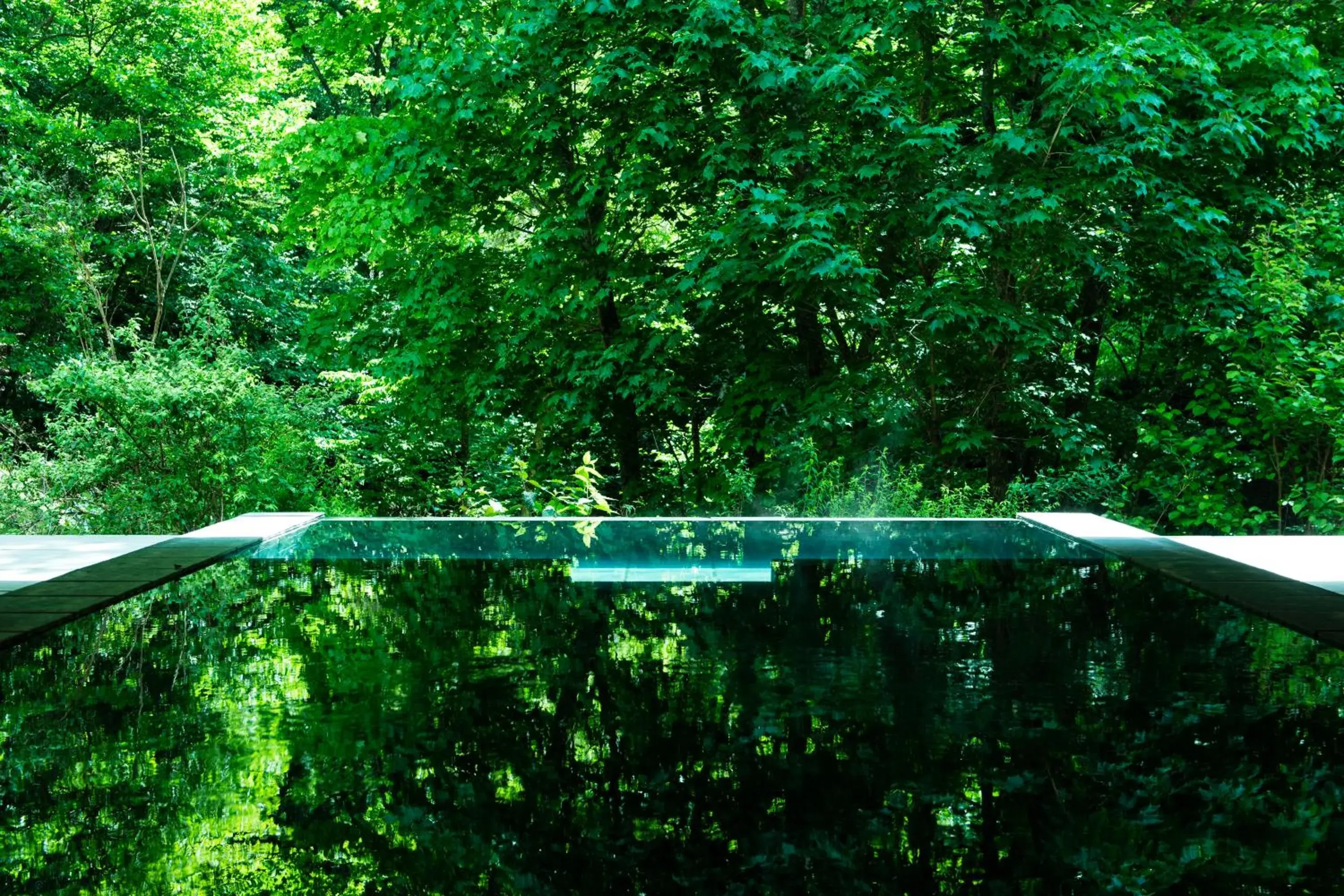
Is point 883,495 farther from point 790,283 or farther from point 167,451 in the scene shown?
point 167,451

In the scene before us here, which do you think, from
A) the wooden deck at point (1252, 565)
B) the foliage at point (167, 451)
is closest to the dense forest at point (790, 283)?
the foliage at point (167, 451)

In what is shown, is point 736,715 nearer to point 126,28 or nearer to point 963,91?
point 963,91

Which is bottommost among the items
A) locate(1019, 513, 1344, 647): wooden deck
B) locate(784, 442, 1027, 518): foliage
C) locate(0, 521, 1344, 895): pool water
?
locate(784, 442, 1027, 518): foliage

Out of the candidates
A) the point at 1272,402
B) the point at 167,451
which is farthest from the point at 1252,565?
the point at 167,451

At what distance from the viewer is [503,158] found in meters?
9.62

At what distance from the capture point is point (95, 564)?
4828 millimetres

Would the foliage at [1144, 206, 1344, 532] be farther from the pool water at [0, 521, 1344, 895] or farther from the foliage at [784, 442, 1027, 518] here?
the pool water at [0, 521, 1344, 895]

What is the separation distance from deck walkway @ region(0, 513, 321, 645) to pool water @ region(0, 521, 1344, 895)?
0.15 meters

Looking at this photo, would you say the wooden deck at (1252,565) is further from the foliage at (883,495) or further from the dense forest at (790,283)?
the dense forest at (790,283)

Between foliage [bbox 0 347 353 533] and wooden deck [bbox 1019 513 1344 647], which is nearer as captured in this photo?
wooden deck [bbox 1019 513 1344 647]

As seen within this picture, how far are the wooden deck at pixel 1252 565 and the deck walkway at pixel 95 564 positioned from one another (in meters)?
3.71

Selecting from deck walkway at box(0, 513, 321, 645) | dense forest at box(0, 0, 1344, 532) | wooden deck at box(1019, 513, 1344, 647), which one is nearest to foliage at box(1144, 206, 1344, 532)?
dense forest at box(0, 0, 1344, 532)

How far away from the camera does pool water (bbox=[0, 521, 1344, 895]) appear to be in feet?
5.53

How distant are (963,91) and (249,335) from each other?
10.1 meters
